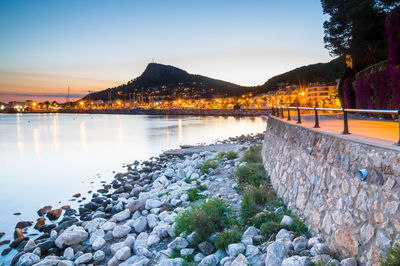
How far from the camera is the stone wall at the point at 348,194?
11.0ft

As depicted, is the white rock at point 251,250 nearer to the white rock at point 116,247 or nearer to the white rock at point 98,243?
the white rock at point 116,247

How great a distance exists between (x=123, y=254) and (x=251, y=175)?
205 inches

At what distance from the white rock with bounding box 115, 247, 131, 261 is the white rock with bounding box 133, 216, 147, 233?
4.55ft

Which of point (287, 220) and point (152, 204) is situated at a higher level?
point (287, 220)

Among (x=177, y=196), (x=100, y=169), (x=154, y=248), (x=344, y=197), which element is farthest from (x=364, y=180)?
(x=100, y=169)

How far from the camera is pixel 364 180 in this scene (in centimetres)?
378

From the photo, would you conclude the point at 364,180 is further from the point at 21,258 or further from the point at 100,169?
the point at 100,169

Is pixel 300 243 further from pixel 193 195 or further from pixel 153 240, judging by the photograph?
pixel 193 195

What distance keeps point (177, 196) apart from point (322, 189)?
230 inches

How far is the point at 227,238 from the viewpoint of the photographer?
5668mm

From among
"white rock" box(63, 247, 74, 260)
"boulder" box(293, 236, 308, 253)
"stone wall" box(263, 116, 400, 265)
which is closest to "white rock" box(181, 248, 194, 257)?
"boulder" box(293, 236, 308, 253)

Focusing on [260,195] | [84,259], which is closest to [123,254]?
[84,259]

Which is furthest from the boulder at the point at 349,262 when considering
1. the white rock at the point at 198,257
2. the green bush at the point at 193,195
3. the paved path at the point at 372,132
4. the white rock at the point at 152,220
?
the green bush at the point at 193,195

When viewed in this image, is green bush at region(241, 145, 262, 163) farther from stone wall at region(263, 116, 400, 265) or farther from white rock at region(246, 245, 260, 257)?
white rock at region(246, 245, 260, 257)
